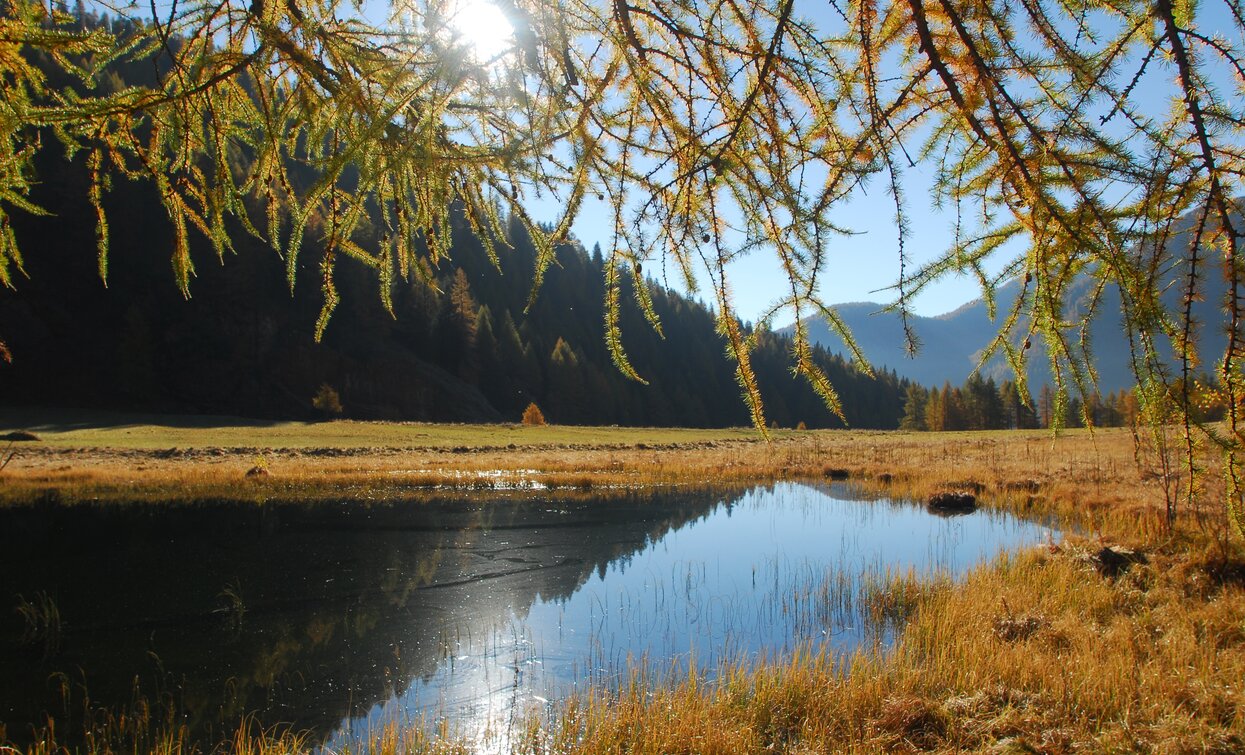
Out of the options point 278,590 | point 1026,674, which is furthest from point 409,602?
point 1026,674

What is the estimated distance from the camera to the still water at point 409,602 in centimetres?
636

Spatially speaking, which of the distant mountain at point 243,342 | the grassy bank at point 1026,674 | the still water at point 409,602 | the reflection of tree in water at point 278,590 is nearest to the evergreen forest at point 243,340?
the distant mountain at point 243,342

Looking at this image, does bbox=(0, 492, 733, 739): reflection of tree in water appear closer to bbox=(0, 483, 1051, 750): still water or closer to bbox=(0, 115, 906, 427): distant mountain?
bbox=(0, 483, 1051, 750): still water

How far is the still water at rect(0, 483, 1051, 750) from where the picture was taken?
636cm

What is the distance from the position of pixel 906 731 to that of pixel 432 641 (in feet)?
16.8

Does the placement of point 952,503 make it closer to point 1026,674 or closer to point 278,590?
point 1026,674

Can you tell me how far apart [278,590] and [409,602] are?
2.04 m

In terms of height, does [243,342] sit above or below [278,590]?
above

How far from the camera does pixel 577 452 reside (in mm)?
31094

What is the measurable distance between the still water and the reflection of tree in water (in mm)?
39

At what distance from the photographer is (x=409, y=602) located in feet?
30.8

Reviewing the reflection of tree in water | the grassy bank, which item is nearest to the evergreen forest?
the reflection of tree in water

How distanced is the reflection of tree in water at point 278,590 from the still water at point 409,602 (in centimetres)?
4

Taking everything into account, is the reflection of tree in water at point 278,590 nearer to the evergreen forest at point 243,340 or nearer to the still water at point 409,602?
the still water at point 409,602
